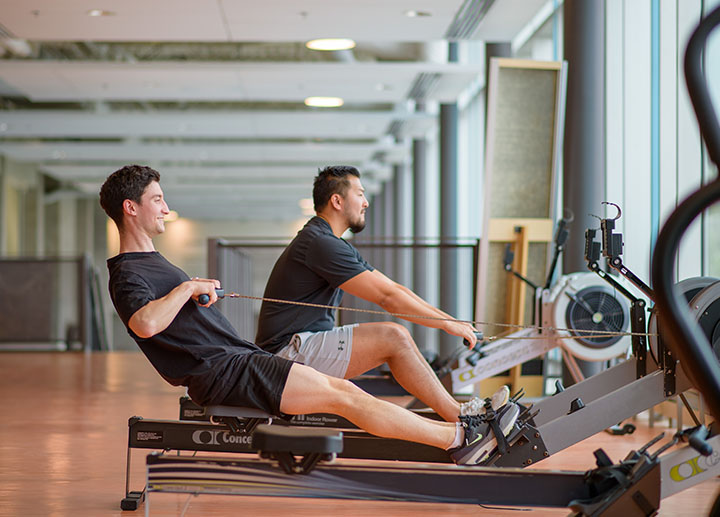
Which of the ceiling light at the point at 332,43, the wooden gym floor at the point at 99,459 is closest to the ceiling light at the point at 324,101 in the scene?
the ceiling light at the point at 332,43

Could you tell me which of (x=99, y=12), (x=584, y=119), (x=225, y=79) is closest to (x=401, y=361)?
(x=584, y=119)

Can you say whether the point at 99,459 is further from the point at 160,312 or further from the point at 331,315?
the point at 160,312

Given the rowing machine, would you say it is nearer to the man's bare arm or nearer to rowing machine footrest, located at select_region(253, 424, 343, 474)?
rowing machine footrest, located at select_region(253, 424, 343, 474)

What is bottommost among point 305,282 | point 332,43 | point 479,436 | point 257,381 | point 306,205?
point 479,436

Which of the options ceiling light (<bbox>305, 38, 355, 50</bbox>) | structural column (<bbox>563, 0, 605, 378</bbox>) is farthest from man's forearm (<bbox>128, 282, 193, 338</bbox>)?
ceiling light (<bbox>305, 38, 355, 50</bbox>)

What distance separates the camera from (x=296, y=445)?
6.71 feet

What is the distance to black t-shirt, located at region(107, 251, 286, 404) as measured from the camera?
252 centimetres

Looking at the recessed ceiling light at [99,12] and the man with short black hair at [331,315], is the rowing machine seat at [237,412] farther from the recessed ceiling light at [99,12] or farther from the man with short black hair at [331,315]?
the recessed ceiling light at [99,12]

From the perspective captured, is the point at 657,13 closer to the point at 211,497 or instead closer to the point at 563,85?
the point at 563,85

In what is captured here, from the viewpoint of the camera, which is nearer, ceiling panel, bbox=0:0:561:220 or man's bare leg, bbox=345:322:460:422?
man's bare leg, bbox=345:322:460:422

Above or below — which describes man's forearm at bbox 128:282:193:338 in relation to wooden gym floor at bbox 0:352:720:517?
above

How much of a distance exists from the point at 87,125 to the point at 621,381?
10.2m

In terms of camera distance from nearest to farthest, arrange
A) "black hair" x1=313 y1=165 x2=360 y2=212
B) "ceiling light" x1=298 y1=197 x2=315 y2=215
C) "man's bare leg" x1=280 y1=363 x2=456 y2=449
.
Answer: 1. "man's bare leg" x1=280 y1=363 x2=456 y2=449
2. "black hair" x1=313 y1=165 x2=360 y2=212
3. "ceiling light" x1=298 y1=197 x2=315 y2=215

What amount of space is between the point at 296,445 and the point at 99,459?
81.9 inches
